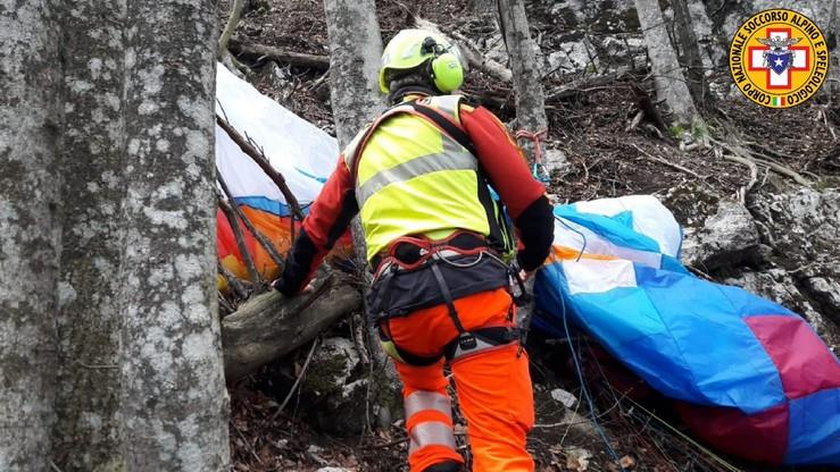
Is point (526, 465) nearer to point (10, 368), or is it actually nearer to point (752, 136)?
point (10, 368)

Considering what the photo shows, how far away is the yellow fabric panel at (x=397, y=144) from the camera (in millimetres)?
2732

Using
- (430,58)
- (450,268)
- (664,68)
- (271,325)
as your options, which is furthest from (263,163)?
(664,68)

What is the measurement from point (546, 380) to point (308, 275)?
1.80 metres

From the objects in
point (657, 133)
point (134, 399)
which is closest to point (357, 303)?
point (134, 399)

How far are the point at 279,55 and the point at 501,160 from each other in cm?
627

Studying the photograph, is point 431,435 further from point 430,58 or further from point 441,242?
point 430,58

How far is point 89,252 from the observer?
7.48 feet

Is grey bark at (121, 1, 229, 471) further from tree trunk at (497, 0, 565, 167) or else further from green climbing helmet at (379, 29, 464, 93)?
tree trunk at (497, 0, 565, 167)

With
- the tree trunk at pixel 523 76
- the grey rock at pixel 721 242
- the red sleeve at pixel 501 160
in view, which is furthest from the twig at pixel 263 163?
the grey rock at pixel 721 242

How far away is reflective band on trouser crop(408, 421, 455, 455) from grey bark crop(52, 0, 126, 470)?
110 cm

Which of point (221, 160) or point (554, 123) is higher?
point (221, 160)

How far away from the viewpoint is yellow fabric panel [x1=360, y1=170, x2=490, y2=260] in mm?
2652

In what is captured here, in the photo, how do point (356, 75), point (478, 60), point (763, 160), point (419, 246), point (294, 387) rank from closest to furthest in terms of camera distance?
1. point (419, 246)
2. point (294, 387)
3. point (356, 75)
4. point (763, 160)
5. point (478, 60)

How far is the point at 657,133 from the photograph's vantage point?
8.30 metres
